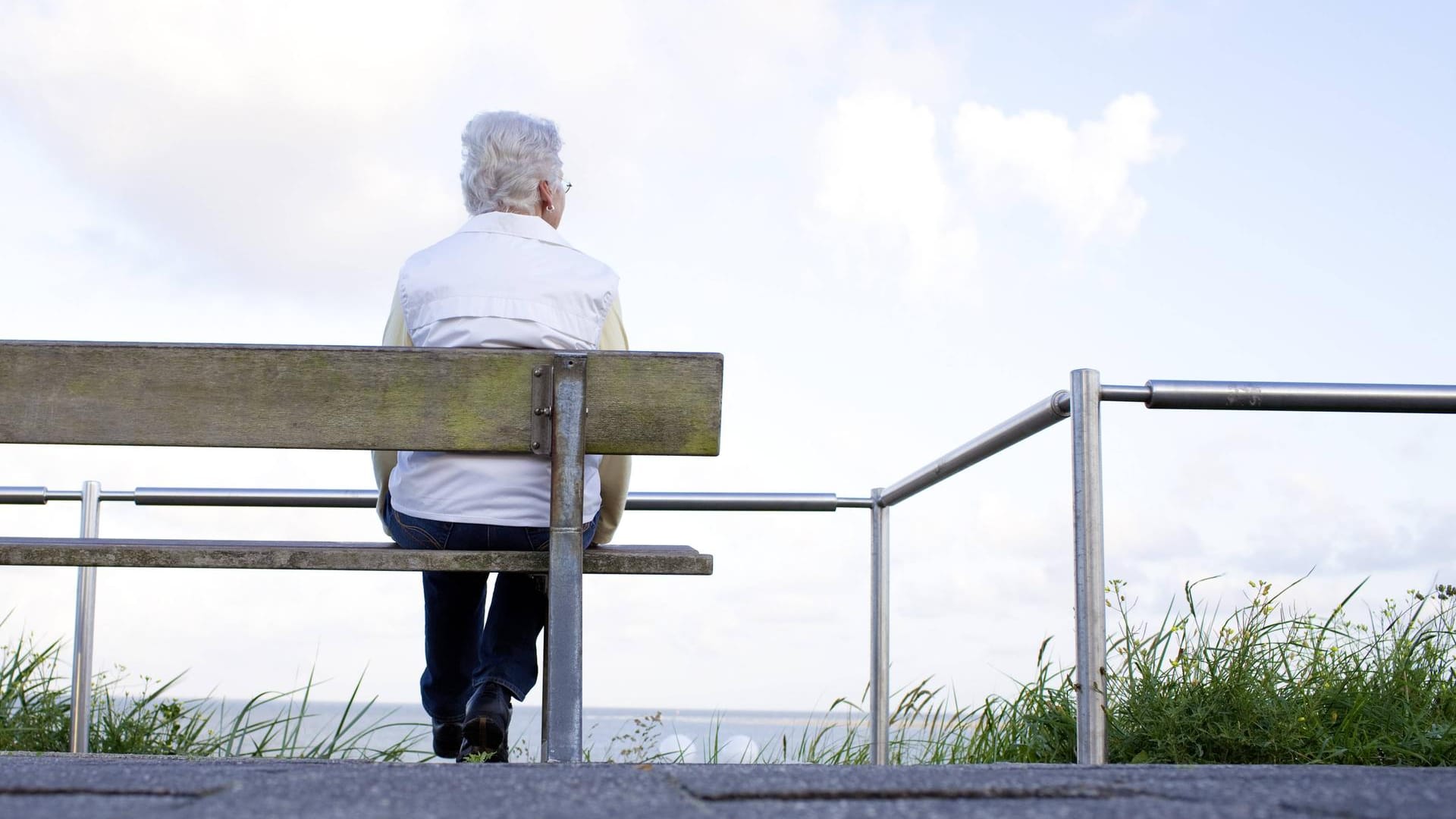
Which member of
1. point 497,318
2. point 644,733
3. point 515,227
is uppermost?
point 515,227

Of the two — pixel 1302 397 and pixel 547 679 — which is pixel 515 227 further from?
pixel 1302 397

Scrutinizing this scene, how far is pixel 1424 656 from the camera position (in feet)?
11.4

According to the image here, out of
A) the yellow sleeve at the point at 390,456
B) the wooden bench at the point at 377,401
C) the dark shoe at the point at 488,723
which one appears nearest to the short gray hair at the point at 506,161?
the yellow sleeve at the point at 390,456

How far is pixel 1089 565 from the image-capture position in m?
2.68

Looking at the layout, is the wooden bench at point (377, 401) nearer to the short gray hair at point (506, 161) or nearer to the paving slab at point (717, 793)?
the short gray hair at point (506, 161)

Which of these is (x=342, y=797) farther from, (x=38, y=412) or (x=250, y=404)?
(x=38, y=412)

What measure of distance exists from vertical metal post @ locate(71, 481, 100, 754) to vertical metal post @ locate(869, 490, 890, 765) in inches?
95.3

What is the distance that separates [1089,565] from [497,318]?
4.28 feet

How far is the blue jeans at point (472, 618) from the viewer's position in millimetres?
2795

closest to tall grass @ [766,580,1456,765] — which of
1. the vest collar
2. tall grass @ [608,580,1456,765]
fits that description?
tall grass @ [608,580,1456,765]

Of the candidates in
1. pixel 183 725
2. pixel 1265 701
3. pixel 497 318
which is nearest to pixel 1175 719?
pixel 1265 701

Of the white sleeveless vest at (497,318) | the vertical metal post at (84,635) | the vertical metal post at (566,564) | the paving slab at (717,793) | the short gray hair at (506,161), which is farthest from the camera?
the vertical metal post at (84,635)

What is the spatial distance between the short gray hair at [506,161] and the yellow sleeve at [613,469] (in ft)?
1.30

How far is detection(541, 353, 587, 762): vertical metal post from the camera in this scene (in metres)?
2.47
